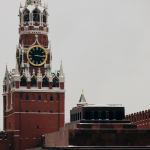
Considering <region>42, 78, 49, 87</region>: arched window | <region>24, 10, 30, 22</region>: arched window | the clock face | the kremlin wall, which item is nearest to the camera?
the kremlin wall

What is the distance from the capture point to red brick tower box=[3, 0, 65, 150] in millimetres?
186625

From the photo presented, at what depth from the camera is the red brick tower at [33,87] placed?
186625mm

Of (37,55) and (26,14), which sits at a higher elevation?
(26,14)

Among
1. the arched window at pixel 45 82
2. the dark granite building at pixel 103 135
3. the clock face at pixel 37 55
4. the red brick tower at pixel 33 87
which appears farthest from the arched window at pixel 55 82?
the dark granite building at pixel 103 135

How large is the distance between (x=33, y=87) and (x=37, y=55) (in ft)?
34.7

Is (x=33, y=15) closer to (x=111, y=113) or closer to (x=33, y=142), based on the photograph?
(x=33, y=142)

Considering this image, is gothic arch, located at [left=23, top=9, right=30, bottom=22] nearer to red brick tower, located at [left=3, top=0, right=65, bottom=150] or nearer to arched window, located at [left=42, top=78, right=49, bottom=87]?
red brick tower, located at [left=3, top=0, right=65, bottom=150]

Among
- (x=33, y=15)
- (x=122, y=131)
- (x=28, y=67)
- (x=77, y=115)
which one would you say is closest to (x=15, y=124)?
(x=28, y=67)

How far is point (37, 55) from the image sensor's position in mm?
195375

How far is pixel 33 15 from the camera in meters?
196

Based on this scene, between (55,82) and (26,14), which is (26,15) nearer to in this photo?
(26,14)

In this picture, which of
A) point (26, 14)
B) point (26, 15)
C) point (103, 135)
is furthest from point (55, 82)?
point (103, 135)

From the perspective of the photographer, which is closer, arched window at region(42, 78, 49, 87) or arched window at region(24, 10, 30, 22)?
arched window at region(42, 78, 49, 87)

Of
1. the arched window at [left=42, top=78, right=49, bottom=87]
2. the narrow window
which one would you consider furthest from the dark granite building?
the narrow window
